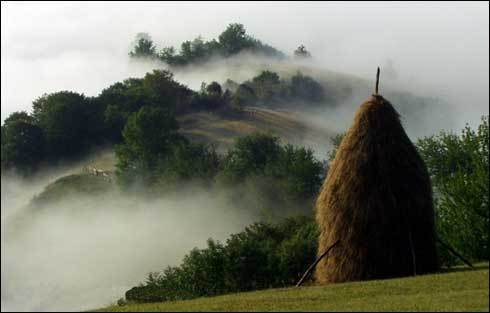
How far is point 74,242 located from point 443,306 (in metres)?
82.2

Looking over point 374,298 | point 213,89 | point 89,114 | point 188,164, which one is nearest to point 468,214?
point 374,298

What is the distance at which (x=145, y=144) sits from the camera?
115625mm

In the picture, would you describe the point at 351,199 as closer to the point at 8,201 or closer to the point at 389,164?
the point at 389,164

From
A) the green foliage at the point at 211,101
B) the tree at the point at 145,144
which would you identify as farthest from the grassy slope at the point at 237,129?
the tree at the point at 145,144

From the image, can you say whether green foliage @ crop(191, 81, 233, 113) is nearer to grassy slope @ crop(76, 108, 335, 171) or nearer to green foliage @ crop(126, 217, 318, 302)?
grassy slope @ crop(76, 108, 335, 171)

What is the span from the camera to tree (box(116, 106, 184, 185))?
112125mm

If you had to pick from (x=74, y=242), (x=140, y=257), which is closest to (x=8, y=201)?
(x=74, y=242)

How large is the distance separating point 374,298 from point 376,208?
6.22 m

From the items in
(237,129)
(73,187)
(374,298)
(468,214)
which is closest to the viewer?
(374,298)

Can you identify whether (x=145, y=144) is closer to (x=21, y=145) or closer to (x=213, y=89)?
(x=21, y=145)

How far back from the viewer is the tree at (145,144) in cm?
Result: 11212

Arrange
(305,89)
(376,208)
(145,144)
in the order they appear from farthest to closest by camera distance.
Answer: (305,89)
(145,144)
(376,208)

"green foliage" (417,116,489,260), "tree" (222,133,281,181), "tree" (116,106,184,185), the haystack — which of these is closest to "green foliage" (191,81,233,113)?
"tree" (116,106,184,185)

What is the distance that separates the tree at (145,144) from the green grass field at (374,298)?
87526 mm
